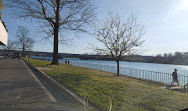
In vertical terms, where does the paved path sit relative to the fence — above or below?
above

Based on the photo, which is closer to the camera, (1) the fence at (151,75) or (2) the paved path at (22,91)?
(2) the paved path at (22,91)

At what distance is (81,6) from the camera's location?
65.8ft

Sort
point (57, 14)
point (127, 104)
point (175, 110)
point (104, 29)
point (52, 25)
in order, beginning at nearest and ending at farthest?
1. point (175, 110)
2. point (127, 104)
3. point (104, 29)
4. point (57, 14)
5. point (52, 25)

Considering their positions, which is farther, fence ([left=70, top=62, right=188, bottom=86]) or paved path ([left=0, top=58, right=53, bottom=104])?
fence ([left=70, top=62, right=188, bottom=86])

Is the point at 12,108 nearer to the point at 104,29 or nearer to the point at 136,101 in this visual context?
the point at 136,101

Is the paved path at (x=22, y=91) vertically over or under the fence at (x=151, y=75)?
over

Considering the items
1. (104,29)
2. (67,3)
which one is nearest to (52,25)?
(67,3)

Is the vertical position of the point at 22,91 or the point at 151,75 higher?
the point at 22,91

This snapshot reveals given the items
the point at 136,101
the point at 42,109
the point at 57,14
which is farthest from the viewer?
the point at 57,14

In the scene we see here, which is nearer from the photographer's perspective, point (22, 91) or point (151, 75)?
point (22, 91)

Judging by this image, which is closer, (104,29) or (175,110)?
(175,110)

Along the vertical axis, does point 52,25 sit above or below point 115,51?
above

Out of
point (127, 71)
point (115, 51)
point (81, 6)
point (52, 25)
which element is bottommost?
point (127, 71)

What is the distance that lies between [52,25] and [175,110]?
19.9 metres
